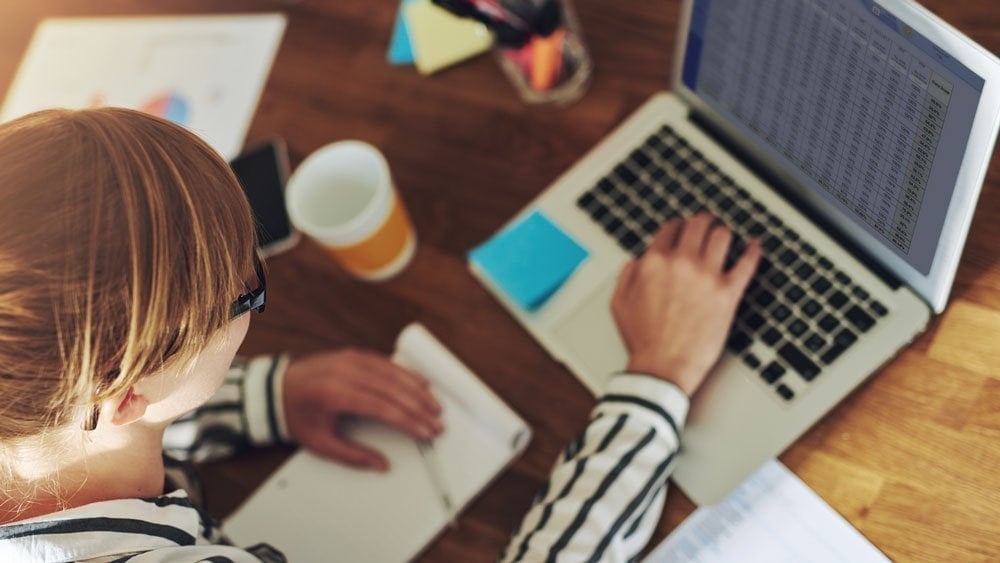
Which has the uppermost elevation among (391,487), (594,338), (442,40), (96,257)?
(96,257)

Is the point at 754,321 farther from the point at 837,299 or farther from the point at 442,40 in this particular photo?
the point at 442,40

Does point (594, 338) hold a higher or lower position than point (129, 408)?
lower

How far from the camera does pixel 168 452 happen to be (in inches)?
34.8

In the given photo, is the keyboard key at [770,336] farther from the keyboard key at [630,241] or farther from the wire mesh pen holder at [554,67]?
the wire mesh pen holder at [554,67]

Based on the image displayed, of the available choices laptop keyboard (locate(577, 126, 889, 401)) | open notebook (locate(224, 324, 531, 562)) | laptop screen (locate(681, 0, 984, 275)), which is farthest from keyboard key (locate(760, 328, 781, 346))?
open notebook (locate(224, 324, 531, 562))

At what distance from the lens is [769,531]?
714mm

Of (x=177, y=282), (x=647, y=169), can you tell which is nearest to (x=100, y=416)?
(x=177, y=282)

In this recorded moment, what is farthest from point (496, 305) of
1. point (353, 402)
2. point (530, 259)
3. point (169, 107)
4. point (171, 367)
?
point (169, 107)

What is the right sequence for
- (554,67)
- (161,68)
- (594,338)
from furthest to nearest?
(161,68)
(554,67)
(594,338)

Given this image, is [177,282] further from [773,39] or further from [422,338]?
[773,39]

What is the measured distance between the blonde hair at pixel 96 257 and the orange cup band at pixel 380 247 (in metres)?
0.29

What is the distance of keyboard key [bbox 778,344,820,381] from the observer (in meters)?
0.74

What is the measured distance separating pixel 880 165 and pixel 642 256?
225 mm

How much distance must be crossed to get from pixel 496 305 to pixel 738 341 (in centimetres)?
24
